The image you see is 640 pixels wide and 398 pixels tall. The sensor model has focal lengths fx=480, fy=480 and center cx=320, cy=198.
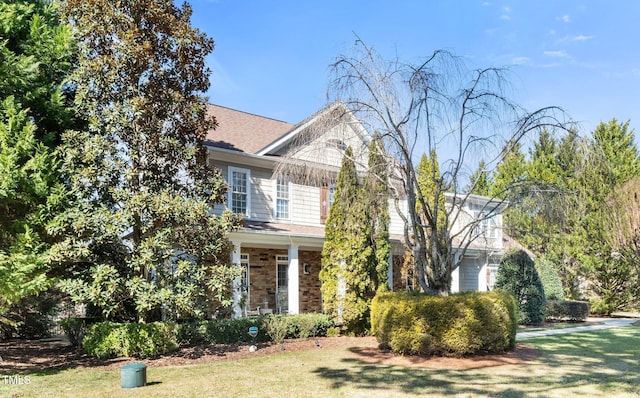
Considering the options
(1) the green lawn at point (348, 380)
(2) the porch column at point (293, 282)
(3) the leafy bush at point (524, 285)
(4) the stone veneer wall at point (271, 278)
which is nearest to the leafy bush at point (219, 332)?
(1) the green lawn at point (348, 380)

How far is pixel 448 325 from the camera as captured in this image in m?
10.2

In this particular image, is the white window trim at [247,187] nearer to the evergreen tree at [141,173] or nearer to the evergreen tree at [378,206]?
the evergreen tree at [141,173]

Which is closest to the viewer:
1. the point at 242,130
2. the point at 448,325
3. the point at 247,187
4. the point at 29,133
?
the point at 29,133

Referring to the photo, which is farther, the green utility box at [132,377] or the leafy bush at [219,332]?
the leafy bush at [219,332]

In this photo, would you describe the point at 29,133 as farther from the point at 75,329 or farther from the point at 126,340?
the point at 75,329

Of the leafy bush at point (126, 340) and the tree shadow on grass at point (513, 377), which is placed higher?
the leafy bush at point (126, 340)

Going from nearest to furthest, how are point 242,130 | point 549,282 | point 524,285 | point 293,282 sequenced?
point 293,282 → point 242,130 → point 524,285 → point 549,282

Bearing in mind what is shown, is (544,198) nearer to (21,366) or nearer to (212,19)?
(212,19)

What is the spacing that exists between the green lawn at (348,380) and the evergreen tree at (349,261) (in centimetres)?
342

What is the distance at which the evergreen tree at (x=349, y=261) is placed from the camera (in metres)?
14.1

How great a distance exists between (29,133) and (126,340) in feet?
15.7

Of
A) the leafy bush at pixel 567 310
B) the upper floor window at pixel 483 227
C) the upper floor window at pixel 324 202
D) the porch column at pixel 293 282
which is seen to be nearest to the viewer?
the upper floor window at pixel 483 227

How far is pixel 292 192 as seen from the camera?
57.2 ft

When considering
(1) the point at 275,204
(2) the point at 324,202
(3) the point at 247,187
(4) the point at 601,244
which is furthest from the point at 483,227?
(3) the point at 247,187
